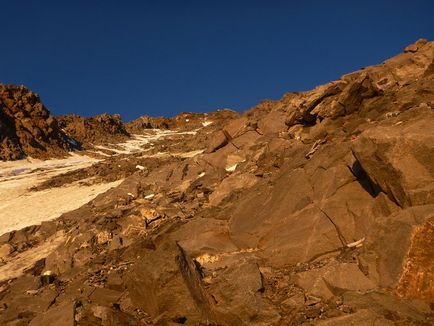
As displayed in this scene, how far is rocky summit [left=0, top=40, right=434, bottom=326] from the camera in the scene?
8.78 m

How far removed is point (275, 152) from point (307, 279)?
867 cm

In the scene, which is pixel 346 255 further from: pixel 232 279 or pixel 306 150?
pixel 306 150

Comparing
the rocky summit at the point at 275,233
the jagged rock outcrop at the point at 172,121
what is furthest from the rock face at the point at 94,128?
the rocky summit at the point at 275,233

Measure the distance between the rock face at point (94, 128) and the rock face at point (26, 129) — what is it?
16.6ft

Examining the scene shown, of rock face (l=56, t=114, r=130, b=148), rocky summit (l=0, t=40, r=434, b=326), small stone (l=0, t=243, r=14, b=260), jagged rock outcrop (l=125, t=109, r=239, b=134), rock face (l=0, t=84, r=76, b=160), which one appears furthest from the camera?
jagged rock outcrop (l=125, t=109, r=239, b=134)

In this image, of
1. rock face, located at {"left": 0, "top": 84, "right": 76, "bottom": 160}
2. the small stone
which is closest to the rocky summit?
the small stone

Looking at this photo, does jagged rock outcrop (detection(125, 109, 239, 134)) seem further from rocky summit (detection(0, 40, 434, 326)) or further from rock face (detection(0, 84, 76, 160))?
rocky summit (detection(0, 40, 434, 326))

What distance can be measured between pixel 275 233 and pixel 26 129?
174 ft

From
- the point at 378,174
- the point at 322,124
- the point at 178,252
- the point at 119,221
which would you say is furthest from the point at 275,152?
the point at 178,252

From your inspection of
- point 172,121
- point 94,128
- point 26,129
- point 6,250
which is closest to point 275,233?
point 6,250

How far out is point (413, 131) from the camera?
9.91 meters

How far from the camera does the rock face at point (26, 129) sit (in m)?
52.3

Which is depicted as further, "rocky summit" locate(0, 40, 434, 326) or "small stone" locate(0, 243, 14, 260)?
"small stone" locate(0, 243, 14, 260)

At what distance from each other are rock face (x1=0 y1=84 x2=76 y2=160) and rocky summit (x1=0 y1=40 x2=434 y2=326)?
32.9m
